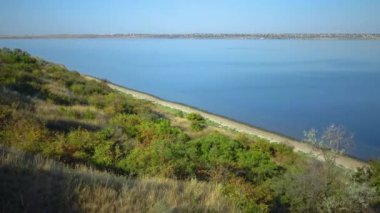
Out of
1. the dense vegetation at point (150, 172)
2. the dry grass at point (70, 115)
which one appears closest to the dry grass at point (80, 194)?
the dense vegetation at point (150, 172)

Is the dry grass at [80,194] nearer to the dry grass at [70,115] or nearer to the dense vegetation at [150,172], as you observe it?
the dense vegetation at [150,172]

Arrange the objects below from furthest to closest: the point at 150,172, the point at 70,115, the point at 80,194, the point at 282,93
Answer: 1. the point at 282,93
2. the point at 70,115
3. the point at 150,172
4. the point at 80,194

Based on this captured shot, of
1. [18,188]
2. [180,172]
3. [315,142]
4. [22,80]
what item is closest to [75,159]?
[180,172]

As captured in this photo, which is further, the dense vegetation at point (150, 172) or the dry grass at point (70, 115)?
the dry grass at point (70, 115)

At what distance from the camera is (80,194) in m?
4.71

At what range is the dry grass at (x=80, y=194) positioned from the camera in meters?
4.40

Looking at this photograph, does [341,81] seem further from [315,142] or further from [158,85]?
[315,142]

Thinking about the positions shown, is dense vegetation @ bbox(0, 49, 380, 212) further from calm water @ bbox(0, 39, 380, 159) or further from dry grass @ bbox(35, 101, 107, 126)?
calm water @ bbox(0, 39, 380, 159)

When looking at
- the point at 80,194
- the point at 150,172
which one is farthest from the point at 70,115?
the point at 80,194

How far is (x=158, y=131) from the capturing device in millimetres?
16438

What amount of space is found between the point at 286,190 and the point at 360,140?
23.1 m

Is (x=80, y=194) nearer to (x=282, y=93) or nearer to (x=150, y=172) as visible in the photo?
(x=150, y=172)

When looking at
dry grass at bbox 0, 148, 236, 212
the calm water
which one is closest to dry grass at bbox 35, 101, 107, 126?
dry grass at bbox 0, 148, 236, 212

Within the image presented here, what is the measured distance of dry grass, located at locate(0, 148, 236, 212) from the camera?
14.4 ft
